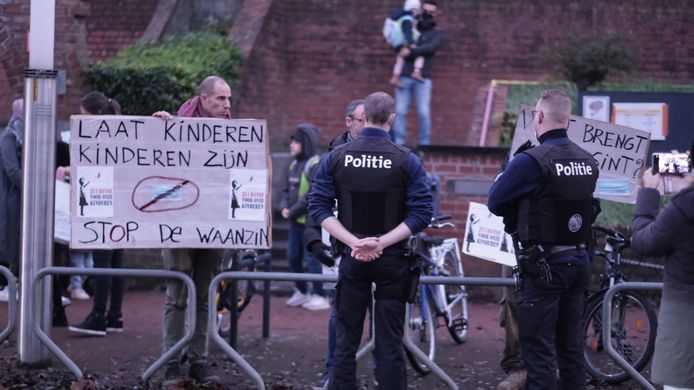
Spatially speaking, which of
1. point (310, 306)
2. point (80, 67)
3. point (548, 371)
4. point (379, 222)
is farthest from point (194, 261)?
point (80, 67)

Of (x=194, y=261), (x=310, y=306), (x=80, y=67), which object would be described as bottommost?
(x=310, y=306)

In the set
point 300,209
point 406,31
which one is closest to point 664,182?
point 300,209

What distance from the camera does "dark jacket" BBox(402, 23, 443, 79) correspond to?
14555 millimetres

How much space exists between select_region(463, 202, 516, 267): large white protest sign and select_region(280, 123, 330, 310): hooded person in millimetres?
2696

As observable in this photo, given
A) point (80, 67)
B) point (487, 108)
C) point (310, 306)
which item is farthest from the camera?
point (487, 108)

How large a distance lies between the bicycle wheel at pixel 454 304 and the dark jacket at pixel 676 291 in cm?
415

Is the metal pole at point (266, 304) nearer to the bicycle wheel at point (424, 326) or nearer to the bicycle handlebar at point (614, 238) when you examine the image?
the bicycle wheel at point (424, 326)

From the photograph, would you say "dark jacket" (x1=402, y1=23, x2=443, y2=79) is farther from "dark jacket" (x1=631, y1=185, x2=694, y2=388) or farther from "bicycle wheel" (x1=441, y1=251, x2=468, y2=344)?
"dark jacket" (x1=631, y1=185, x2=694, y2=388)

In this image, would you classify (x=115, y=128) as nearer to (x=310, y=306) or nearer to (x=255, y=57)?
(x=310, y=306)

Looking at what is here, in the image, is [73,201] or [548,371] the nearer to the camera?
[548,371]

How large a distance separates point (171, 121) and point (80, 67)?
609 centimetres

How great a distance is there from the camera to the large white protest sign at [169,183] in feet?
26.9

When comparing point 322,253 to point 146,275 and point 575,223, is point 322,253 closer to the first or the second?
point 146,275

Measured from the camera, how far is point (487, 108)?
16078mm
